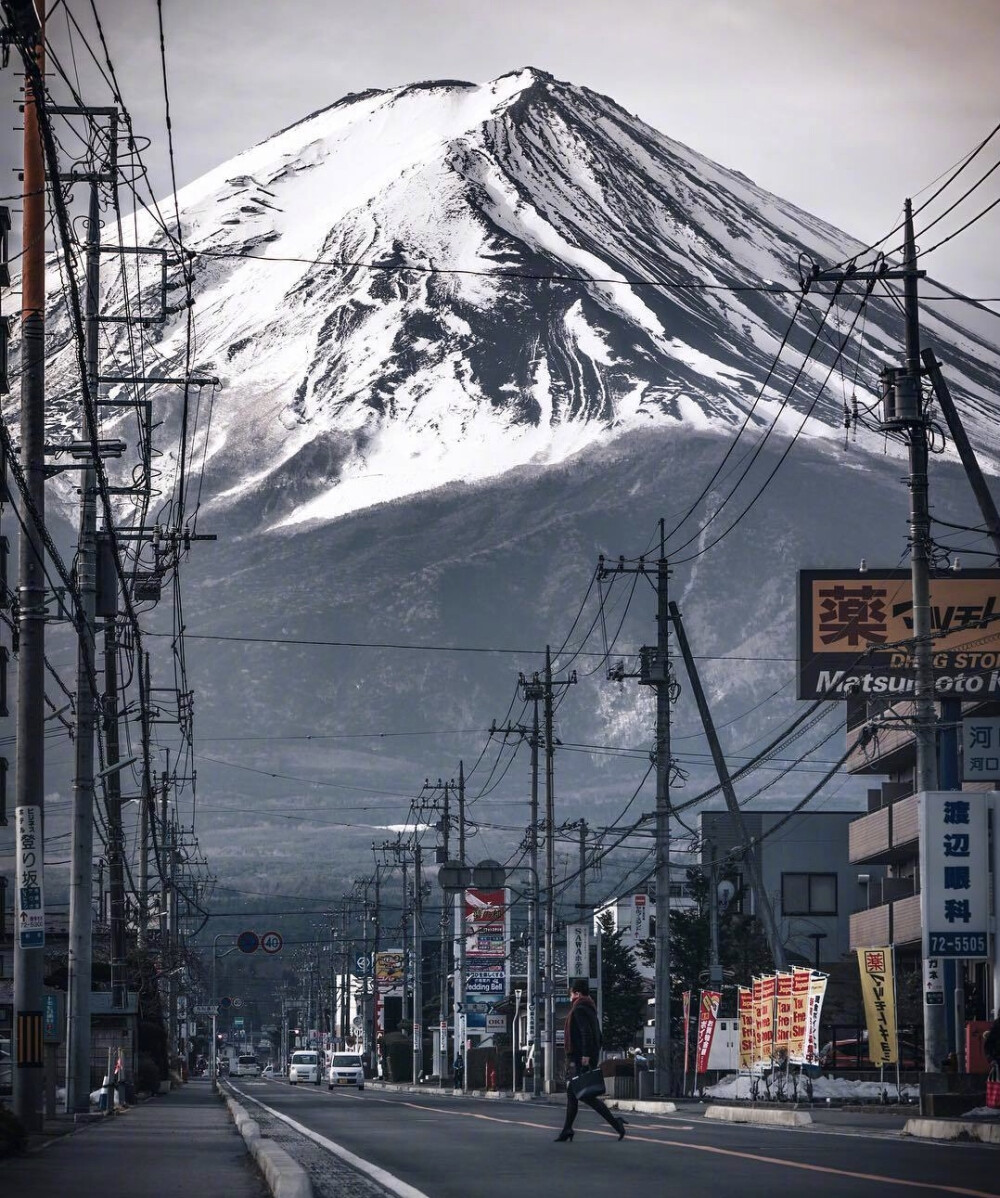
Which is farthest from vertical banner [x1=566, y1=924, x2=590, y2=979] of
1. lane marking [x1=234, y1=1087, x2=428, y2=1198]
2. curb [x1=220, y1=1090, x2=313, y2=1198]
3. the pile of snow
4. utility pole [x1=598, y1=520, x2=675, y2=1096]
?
curb [x1=220, y1=1090, x2=313, y2=1198]

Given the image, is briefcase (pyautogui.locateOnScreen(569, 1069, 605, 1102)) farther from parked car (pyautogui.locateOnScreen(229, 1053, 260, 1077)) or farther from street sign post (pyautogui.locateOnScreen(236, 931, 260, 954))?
parked car (pyautogui.locateOnScreen(229, 1053, 260, 1077))

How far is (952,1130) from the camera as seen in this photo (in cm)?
2203

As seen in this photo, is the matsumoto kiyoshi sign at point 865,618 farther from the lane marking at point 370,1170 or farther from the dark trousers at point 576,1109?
the dark trousers at point 576,1109

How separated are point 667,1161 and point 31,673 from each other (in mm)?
11873

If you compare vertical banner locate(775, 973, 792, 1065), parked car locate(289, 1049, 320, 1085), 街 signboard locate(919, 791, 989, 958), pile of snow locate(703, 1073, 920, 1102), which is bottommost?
parked car locate(289, 1049, 320, 1085)

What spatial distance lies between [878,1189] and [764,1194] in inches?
33.4

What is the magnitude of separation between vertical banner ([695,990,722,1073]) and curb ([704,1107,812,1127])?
1432cm

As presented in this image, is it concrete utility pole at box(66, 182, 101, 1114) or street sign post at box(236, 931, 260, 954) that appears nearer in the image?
concrete utility pole at box(66, 182, 101, 1114)

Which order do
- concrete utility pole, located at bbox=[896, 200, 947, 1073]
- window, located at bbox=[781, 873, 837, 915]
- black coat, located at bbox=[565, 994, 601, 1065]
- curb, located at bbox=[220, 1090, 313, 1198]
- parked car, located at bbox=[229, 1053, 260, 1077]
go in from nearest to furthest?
curb, located at bbox=[220, 1090, 313, 1198] < black coat, located at bbox=[565, 994, 601, 1065] < concrete utility pole, located at bbox=[896, 200, 947, 1073] < window, located at bbox=[781, 873, 837, 915] < parked car, located at bbox=[229, 1053, 260, 1077]

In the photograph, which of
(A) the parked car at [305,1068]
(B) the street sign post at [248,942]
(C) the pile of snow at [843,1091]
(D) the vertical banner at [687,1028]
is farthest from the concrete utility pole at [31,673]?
(A) the parked car at [305,1068]

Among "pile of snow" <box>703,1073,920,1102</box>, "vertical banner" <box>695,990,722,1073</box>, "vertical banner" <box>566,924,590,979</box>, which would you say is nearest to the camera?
"pile of snow" <box>703,1073,920,1102</box>

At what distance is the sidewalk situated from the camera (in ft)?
49.3

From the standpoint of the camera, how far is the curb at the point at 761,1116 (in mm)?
27297

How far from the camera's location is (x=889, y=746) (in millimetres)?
57375
